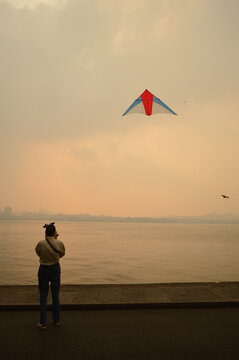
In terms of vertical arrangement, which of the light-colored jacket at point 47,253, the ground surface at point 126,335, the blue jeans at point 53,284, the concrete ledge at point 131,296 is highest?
the light-colored jacket at point 47,253

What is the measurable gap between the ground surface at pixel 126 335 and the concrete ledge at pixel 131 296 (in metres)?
0.17

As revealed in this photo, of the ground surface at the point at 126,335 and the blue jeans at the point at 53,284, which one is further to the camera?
the blue jeans at the point at 53,284

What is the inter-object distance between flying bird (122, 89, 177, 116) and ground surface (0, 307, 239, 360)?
10052 millimetres

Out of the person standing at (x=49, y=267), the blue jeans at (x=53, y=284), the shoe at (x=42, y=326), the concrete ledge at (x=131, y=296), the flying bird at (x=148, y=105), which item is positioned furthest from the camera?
the flying bird at (x=148, y=105)

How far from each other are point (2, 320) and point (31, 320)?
0.60 metres

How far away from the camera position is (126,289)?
9367mm

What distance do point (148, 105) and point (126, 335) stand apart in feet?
37.7

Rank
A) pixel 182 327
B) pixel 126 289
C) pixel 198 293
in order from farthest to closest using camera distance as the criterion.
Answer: pixel 126 289
pixel 198 293
pixel 182 327

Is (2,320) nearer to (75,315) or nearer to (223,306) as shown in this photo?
(75,315)

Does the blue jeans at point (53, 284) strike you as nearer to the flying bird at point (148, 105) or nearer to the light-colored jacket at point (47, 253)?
the light-colored jacket at point (47, 253)

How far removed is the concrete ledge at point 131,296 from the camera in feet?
24.9

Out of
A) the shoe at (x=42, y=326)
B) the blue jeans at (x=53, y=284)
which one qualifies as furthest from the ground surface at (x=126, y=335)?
the blue jeans at (x=53, y=284)

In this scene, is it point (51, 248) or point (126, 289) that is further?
point (126, 289)

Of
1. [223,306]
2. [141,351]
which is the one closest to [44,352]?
[141,351]
